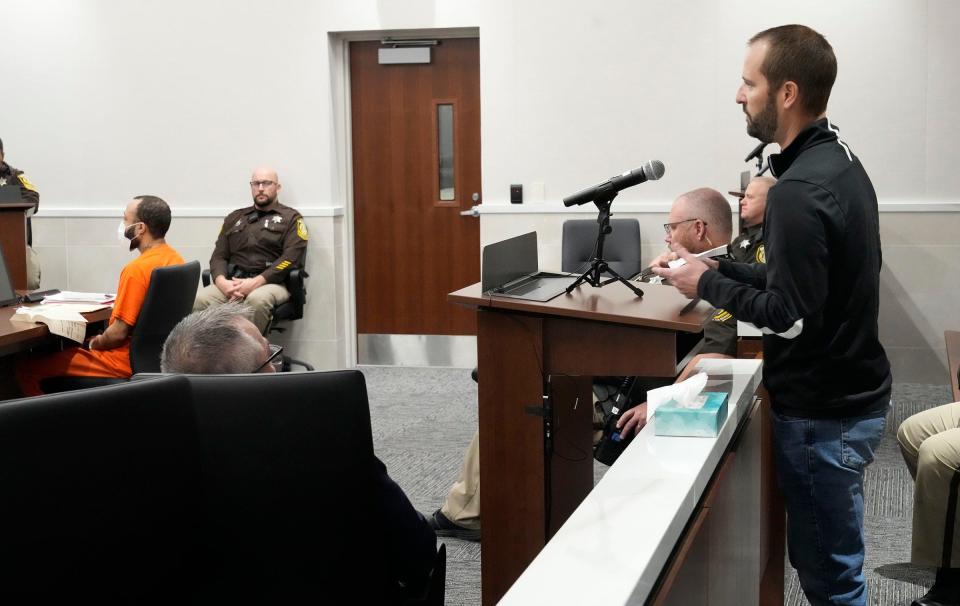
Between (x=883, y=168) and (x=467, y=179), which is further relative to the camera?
(x=467, y=179)

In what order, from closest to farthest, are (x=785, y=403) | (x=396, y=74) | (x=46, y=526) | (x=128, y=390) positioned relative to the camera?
1. (x=46, y=526)
2. (x=128, y=390)
3. (x=785, y=403)
4. (x=396, y=74)

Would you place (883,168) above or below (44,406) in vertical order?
above

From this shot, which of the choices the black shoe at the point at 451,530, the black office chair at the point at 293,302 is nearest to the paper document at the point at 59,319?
the black shoe at the point at 451,530

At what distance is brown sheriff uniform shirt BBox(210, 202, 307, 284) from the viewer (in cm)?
645

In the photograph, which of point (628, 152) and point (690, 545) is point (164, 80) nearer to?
point (628, 152)

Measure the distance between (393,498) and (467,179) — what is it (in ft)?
16.4

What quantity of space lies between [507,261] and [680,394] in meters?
0.78

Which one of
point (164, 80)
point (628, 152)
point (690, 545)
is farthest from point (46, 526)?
point (164, 80)

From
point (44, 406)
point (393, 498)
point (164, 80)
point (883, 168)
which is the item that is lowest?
point (393, 498)

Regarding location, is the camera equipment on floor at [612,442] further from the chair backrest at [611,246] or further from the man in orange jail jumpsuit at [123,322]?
the chair backrest at [611,246]

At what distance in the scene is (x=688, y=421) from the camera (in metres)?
1.81

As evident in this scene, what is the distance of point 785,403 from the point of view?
212cm

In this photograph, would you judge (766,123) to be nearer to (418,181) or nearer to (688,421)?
(688,421)

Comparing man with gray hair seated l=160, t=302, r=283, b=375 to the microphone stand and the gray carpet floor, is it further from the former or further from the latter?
the gray carpet floor
